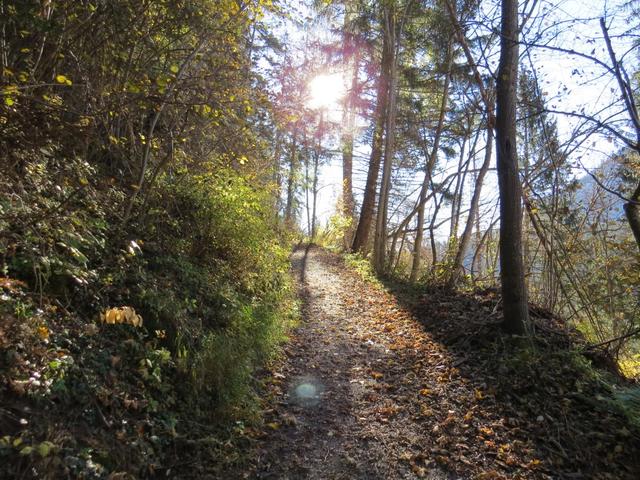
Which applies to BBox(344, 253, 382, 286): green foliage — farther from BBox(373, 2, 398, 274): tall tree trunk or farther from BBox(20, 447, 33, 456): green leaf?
BBox(20, 447, 33, 456): green leaf

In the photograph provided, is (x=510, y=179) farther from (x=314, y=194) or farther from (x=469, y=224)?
(x=314, y=194)

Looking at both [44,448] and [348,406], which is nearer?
[44,448]

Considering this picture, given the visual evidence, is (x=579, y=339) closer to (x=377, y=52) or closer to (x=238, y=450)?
(x=238, y=450)

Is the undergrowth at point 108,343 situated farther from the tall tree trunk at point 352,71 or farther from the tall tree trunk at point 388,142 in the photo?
the tall tree trunk at point 352,71

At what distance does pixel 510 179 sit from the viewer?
504 centimetres

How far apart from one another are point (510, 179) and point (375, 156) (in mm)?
9248

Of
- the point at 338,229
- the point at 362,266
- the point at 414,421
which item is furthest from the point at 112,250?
the point at 338,229

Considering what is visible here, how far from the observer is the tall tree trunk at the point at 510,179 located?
498 cm

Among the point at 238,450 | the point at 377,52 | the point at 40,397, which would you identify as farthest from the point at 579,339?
the point at 377,52

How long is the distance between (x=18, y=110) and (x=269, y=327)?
366 cm

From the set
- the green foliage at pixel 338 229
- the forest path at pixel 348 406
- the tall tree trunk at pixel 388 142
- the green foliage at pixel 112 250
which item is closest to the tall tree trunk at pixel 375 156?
the tall tree trunk at pixel 388 142

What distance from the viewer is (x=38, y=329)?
253 centimetres

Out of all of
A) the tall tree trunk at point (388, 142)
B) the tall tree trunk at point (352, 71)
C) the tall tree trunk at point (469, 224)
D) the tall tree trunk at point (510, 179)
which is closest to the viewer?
the tall tree trunk at point (510, 179)

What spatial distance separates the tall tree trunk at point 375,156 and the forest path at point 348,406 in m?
7.15
